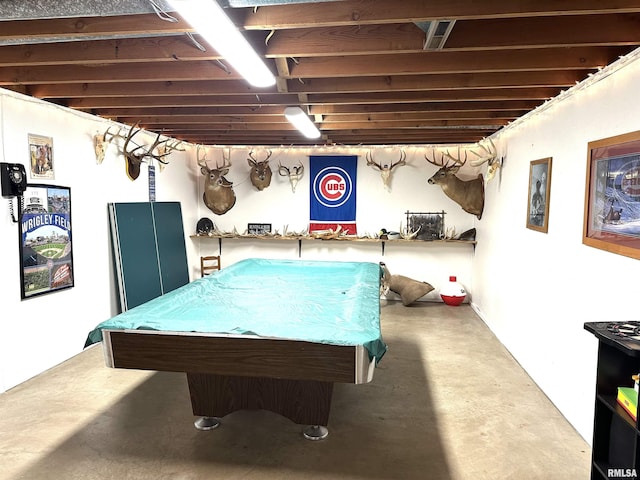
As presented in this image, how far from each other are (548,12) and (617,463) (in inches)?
87.8

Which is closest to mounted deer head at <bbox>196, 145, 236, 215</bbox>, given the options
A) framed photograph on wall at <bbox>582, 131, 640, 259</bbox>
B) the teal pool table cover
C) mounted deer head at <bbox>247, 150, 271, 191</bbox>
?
mounted deer head at <bbox>247, 150, 271, 191</bbox>

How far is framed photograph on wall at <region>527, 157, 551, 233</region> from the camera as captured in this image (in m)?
4.06

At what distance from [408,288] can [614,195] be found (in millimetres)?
4439

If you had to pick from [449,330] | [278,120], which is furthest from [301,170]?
[449,330]

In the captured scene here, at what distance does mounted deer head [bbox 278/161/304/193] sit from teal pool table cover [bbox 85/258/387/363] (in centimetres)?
295

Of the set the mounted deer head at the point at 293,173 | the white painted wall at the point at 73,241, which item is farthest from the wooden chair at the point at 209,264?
the mounted deer head at the point at 293,173

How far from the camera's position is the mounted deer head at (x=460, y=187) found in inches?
269

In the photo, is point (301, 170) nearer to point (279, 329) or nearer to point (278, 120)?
point (278, 120)

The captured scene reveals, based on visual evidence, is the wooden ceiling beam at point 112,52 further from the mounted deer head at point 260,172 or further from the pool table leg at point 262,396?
the mounted deer head at point 260,172

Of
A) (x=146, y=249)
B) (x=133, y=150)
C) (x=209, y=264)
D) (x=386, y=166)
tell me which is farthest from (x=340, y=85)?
(x=209, y=264)

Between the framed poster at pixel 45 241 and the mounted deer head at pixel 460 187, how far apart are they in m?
4.95

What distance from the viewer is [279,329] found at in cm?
256

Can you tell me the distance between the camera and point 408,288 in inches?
281

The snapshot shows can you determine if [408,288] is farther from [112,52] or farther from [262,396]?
[112,52]
